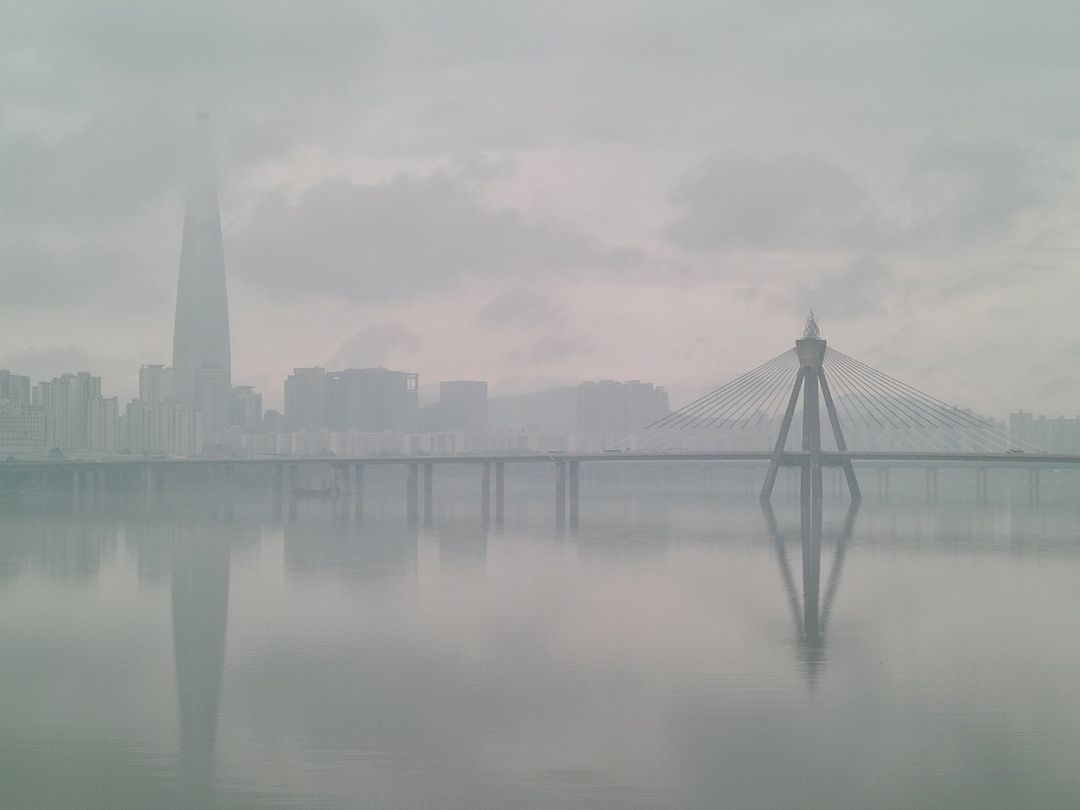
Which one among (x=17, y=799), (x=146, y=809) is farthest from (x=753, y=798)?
(x=17, y=799)

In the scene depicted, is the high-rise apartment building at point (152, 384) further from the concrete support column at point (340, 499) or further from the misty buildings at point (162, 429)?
the concrete support column at point (340, 499)

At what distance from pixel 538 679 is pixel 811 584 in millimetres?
11291

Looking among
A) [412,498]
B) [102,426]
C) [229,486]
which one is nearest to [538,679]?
[412,498]

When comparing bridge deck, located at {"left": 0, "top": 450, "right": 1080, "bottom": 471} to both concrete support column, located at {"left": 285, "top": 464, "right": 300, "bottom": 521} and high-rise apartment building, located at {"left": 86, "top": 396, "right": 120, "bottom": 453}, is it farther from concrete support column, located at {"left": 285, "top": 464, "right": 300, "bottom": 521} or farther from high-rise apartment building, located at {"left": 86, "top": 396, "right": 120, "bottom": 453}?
high-rise apartment building, located at {"left": 86, "top": 396, "right": 120, "bottom": 453}

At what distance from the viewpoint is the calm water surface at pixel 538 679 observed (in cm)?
977

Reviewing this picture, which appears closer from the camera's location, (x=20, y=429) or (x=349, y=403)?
(x=20, y=429)

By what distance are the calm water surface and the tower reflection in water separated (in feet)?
0.34

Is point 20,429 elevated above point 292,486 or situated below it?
above

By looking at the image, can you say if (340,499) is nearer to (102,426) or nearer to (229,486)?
(229,486)

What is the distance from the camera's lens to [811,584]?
2341cm

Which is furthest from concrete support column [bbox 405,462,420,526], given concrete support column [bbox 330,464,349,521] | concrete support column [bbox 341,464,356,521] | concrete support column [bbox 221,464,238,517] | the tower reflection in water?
the tower reflection in water

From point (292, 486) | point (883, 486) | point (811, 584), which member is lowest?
point (883, 486)

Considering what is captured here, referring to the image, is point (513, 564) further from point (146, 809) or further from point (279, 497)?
point (279, 497)

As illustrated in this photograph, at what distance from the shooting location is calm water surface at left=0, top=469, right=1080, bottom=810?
32.1 ft
